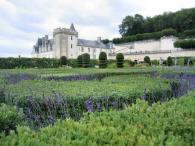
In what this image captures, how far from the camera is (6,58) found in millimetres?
23547

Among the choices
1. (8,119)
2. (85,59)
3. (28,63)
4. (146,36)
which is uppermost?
(146,36)

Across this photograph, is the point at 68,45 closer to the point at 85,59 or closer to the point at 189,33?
the point at 85,59

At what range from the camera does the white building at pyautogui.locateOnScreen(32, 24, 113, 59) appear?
50.3 meters

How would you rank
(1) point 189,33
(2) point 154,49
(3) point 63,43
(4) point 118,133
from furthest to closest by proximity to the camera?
(2) point 154,49, (1) point 189,33, (3) point 63,43, (4) point 118,133

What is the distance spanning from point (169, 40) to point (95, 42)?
81.6 ft

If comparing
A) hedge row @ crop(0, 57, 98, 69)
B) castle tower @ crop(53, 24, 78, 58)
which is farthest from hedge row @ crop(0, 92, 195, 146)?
castle tower @ crop(53, 24, 78, 58)

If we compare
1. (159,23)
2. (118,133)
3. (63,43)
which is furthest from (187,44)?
(118,133)

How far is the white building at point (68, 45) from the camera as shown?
50.3m

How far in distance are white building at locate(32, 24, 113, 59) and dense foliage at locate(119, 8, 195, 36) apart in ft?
37.8

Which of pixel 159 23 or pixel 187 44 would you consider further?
pixel 159 23

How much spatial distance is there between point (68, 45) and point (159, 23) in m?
36.3

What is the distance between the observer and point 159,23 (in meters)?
65.7

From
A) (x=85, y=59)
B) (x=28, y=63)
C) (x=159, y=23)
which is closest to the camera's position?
(x=28, y=63)

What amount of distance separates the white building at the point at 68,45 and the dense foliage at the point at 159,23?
11.5m
